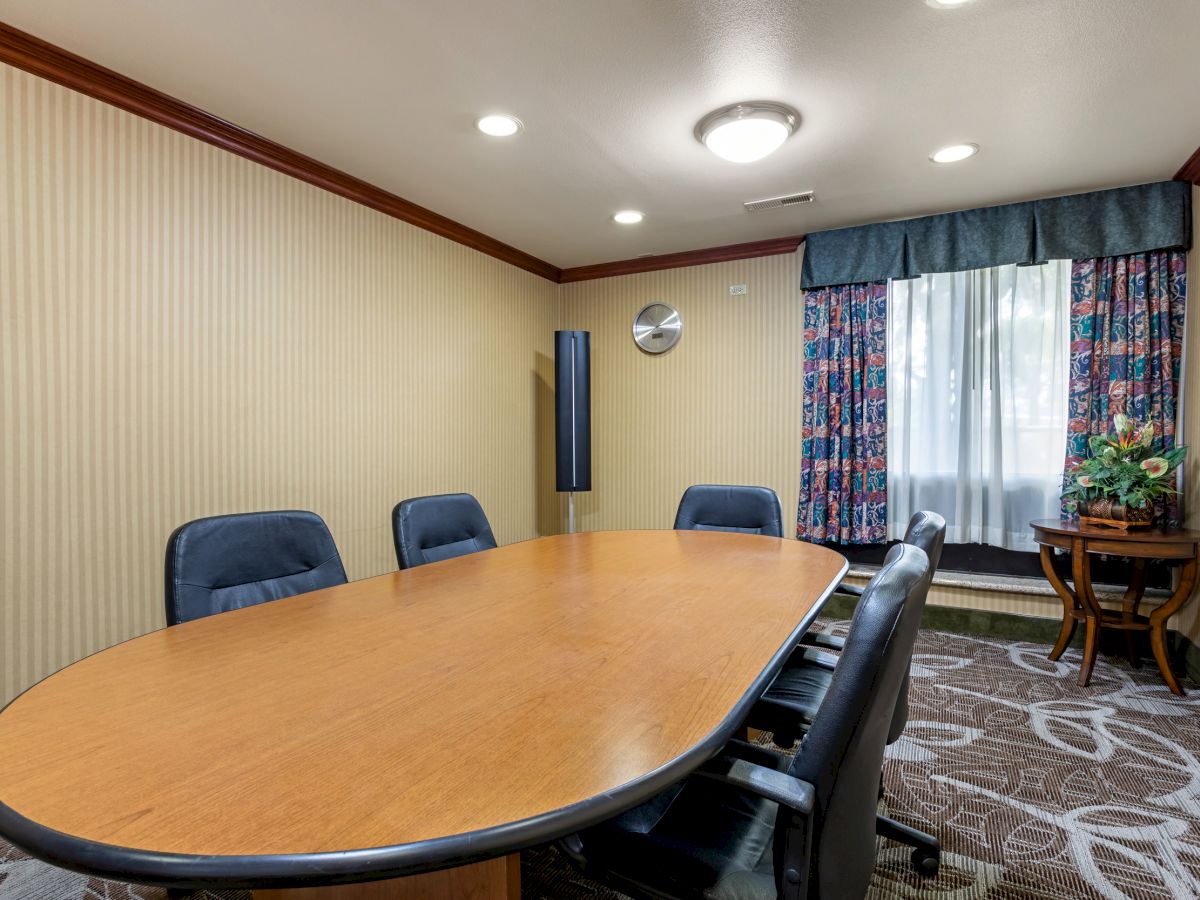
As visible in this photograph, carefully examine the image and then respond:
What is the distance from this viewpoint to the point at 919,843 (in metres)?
1.67

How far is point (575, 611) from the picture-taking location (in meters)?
1.51

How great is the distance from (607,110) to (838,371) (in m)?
2.24

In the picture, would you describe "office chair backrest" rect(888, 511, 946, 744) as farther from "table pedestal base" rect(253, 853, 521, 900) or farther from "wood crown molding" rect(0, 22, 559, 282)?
A: "wood crown molding" rect(0, 22, 559, 282)

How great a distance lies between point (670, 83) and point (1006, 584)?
3237 mm

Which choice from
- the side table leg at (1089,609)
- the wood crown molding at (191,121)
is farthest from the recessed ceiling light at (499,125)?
the side table leg at (1089,609)

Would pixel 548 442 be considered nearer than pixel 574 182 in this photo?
No

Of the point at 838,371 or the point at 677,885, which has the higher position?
the point at 838,371

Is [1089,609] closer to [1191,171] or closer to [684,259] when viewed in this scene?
[1191,171]

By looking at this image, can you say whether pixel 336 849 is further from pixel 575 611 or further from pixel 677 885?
pixel 575 611

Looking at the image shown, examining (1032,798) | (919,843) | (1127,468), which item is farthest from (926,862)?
(1127,468)

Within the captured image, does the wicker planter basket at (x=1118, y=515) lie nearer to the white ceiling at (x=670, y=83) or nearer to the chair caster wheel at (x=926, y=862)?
the white ceiling at (x=670, y=83)

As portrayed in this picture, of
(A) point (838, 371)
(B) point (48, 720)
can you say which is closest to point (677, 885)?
(B) point (48, 720)

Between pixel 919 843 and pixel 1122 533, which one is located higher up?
pixel 1122 533

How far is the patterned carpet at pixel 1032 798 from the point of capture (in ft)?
5.28
